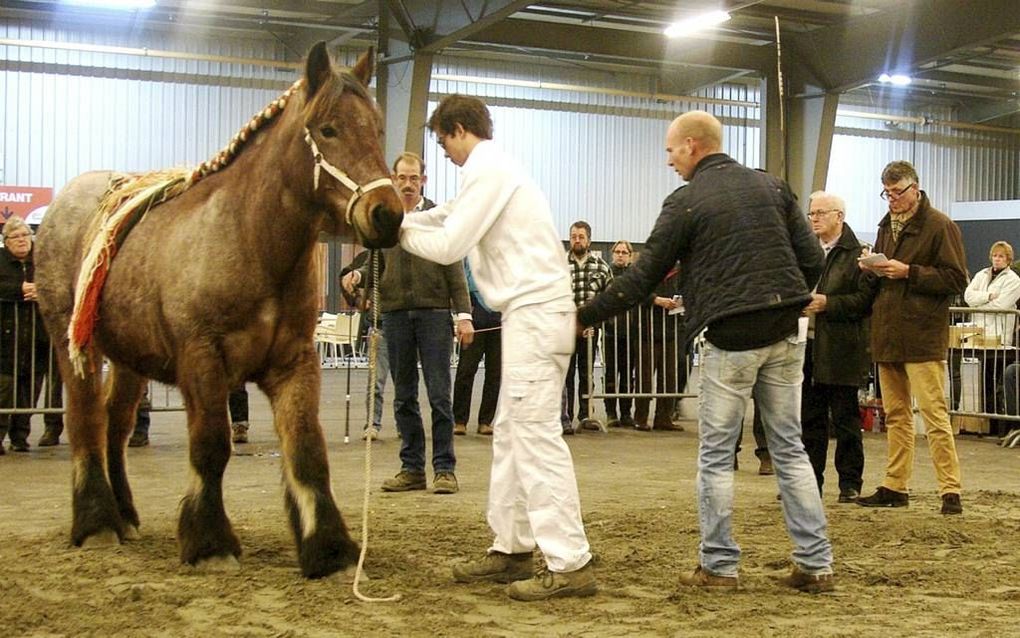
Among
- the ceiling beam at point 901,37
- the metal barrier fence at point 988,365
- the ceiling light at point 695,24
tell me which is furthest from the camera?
the ceiling light at point 695,24

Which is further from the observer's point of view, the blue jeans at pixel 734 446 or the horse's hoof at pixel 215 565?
the horse's hoof at pixel 215 565

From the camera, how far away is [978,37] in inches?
666

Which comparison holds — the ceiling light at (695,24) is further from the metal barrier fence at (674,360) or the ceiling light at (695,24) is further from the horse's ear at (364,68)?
the horse's ear at (364,68)

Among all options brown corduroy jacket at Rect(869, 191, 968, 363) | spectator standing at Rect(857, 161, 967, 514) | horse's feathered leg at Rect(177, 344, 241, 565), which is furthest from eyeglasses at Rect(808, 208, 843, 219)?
horse's feathered leg at Rect(177, 344, 241, 565)

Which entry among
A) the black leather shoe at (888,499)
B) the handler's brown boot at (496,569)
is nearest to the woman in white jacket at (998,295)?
the black leather shoe at (888,499)

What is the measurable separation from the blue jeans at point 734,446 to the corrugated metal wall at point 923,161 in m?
25.2

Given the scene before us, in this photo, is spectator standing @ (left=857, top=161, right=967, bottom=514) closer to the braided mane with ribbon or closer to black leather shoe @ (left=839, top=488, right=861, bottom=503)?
black leather shoe @ (left=839, top=488, right=861, bottom=503)

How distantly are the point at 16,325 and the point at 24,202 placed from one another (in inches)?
522

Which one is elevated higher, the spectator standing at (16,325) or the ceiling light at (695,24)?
the ceiling light at (695,24)

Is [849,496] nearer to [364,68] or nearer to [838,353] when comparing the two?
[838,353]

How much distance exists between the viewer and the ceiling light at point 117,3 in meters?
20.9

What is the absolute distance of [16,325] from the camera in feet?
32.3

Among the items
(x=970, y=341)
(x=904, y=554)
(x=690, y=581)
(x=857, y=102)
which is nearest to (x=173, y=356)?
(x=690, y=581)

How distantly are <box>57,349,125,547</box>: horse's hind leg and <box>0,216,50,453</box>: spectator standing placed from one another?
14.5 feet
